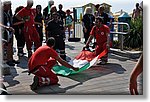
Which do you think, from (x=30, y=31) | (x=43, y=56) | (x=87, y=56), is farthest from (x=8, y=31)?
(x=87, y=56)

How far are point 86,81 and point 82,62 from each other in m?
0.42

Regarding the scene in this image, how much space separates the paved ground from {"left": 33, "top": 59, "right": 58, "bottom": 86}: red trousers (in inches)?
2.5

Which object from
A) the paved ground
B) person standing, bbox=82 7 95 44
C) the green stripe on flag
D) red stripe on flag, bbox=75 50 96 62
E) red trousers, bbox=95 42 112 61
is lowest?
the paved ground

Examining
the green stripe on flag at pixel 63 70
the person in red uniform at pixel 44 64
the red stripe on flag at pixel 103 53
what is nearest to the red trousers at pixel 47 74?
the person in red uniform at pixel 44 64

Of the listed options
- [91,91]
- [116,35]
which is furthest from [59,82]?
[116,35]

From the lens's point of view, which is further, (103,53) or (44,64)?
(103,53)

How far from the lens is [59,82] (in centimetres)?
307

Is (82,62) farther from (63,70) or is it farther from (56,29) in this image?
(56,29)

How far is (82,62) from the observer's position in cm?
348

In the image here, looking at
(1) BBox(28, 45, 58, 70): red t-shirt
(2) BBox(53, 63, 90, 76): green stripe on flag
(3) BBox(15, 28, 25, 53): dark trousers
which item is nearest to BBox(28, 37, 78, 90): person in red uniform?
(1) BBox(28, 45, 58, 70): red t-shirt

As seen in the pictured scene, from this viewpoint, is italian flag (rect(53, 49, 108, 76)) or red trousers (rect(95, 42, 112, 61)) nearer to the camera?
italian flag (rect(53, 49, 108, 76))

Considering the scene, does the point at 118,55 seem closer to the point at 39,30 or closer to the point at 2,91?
the point at 39,30

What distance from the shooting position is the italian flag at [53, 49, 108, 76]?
3.22 m

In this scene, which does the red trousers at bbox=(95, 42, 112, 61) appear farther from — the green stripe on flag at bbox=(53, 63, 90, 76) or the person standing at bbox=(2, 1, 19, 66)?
the person standing at bbox=(2, 1, 19, 66)
